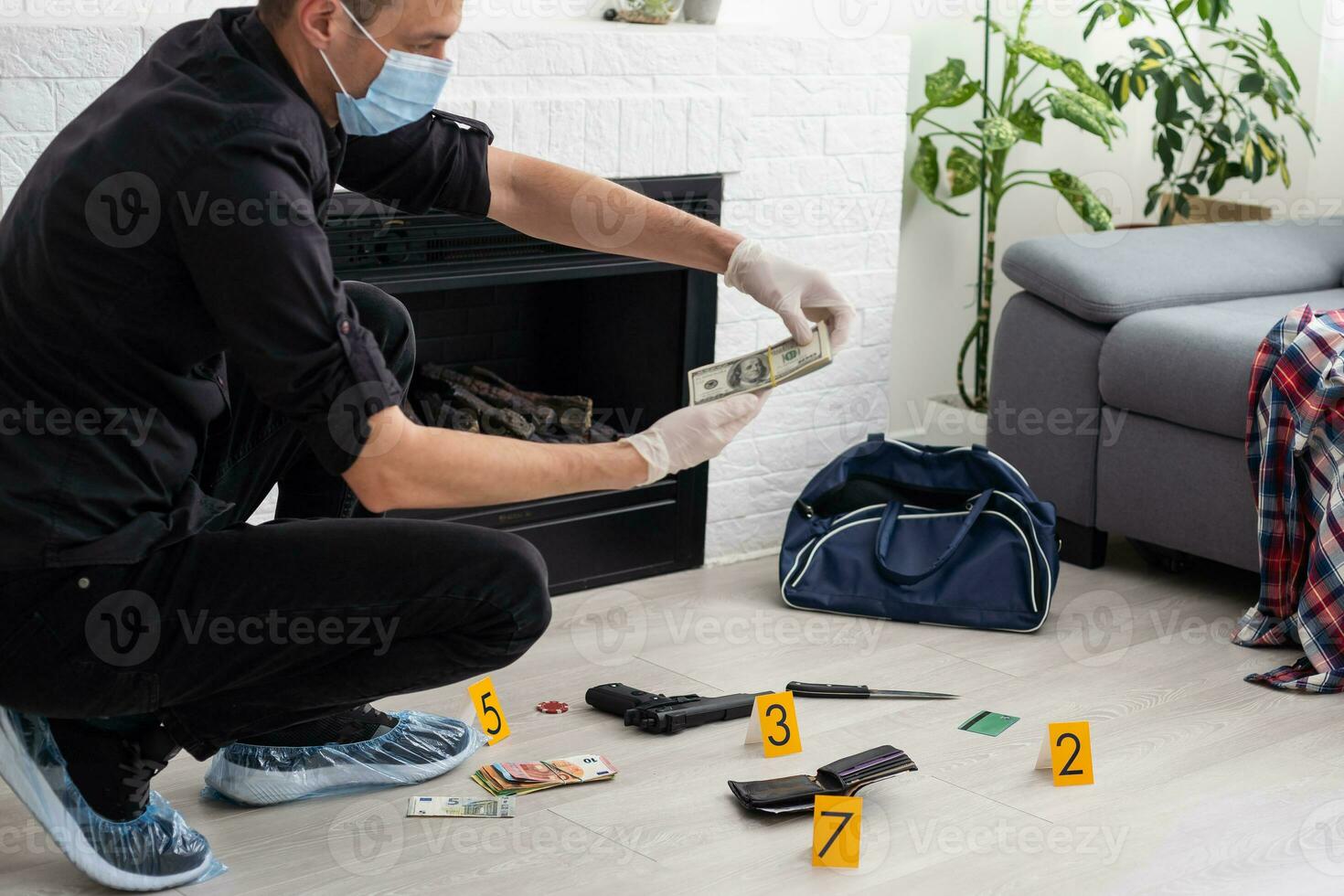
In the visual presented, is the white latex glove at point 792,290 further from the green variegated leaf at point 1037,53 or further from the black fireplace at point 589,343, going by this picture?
the green variegated leaf at point 1037,53

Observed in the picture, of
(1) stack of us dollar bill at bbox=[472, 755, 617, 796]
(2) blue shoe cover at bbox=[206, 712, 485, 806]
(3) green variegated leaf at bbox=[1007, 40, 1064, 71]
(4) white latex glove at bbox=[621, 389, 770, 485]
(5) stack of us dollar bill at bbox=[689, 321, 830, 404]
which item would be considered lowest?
(1) stack of us dollar bill at bbox=[472, 755, 617, 796]

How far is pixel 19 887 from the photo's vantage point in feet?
5.68

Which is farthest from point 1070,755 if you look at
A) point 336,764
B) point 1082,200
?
point 1082,200

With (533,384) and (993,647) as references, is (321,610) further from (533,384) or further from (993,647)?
(533,384)

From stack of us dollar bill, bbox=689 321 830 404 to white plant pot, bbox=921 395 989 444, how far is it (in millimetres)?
1595

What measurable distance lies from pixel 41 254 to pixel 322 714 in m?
0.65

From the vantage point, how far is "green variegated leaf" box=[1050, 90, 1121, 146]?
10.6 ft

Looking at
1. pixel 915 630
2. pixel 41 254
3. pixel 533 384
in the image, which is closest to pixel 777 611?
pixel 915 630

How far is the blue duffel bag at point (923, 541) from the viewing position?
2.70 meters

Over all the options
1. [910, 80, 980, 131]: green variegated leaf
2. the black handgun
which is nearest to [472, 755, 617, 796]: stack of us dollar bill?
the black handgun

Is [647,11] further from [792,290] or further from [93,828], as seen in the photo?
[93,828]

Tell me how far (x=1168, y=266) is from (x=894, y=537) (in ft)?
2.51

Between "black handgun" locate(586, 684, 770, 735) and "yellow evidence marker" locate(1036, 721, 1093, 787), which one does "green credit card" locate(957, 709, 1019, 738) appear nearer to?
"yellow evidence marker" locate(1036, 721, 1093, 787)

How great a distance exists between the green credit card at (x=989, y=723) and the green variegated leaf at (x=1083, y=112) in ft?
4.74
